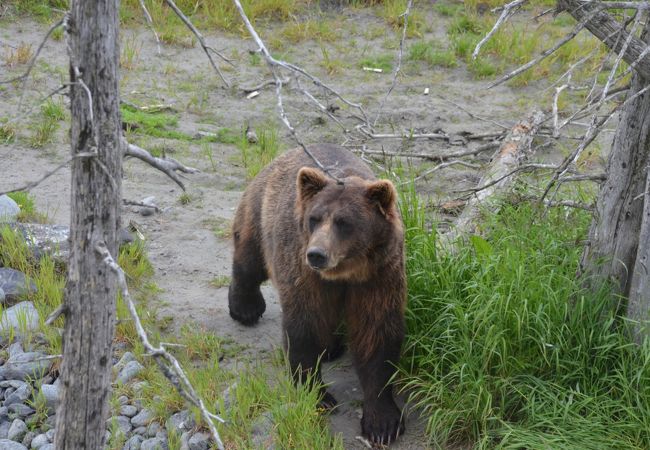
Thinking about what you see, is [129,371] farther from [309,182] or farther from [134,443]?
[309,182]

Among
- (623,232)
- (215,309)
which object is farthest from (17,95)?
(623,232)

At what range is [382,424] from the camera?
14.3 ft

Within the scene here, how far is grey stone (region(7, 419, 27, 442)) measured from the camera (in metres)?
4.43

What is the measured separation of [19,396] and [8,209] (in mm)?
1915

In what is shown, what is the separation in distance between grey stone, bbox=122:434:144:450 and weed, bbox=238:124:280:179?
129 inches

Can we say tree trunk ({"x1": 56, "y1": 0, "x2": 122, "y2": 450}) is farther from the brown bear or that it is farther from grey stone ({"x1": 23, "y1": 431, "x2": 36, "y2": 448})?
grey stone ({"x1": 23, "y1": 431, "x2": 36, "y2": 448})

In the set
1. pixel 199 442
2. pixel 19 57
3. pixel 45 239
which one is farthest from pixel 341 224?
pixel 19 57

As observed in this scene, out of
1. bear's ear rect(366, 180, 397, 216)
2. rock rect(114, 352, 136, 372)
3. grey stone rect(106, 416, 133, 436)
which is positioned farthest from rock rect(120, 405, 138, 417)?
bear's ear rect(366, 180, 397, 216)

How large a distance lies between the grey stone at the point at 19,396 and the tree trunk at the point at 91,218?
178cm

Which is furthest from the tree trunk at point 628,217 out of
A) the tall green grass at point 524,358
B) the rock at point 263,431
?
the rock at point 263,431

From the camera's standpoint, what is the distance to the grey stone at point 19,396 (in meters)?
4.62

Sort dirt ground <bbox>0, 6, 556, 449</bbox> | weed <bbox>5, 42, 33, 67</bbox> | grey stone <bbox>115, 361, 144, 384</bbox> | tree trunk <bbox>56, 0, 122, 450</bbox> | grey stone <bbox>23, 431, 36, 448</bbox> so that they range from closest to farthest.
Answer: tree trunk <bbox>56, 0, 122, 450</bbox> → grey stone <bbox>23, 431, 36, 448</bbox> → grey stone <bbox>115, 361, 144, 384</bbox> → dirt ground <bbox>0, 6, 556, 449</bbox> → weed <bbox>5, 42, 33, 67</bbox>

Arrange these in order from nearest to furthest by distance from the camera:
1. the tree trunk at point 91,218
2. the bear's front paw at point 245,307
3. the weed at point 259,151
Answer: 1. the tree trunk at point 91,218
2. the bear's front paw at point 245,307
3. the weed at point 259,151

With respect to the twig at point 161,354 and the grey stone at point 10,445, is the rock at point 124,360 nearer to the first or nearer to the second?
the grey stone at point 10,445
